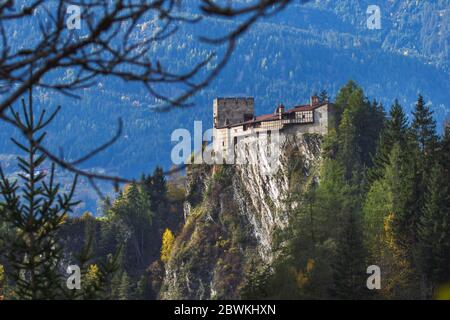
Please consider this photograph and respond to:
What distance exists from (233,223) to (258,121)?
36.1 feet

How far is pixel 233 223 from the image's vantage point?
9475 cm

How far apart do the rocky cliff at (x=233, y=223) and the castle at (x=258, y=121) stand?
1035 millimetres

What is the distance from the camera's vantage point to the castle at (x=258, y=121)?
84.1 metres

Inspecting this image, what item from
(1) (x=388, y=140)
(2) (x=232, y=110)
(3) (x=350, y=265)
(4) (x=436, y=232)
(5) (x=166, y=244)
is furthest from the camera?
(5) (x=166, y=244)

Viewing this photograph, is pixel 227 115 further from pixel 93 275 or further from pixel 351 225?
pixel 351 225

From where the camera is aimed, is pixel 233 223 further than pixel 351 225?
Yes

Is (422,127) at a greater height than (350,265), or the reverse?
(422,127)

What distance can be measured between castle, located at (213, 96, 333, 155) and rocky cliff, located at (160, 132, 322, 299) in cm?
103

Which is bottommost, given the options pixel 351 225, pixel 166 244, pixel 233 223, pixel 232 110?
pixel 351 225

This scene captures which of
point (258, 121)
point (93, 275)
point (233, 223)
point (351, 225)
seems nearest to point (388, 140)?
point (258, 121)

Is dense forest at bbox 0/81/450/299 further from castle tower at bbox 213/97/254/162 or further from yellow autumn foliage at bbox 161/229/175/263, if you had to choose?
castle tower at bbox 213/97/254/162

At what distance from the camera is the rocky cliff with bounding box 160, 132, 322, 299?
280 feet

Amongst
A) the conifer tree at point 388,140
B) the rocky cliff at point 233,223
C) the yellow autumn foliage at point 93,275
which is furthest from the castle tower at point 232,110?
the yellow autumn foliage at point 93,275

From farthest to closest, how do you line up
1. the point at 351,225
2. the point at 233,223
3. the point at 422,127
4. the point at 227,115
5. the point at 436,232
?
the point at 227,115 → the point at 233,223 → the point at 422,127 → the point at 436,232 → the point at 351,225
